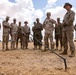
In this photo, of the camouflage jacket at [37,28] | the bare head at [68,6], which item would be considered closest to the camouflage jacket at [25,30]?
the camouflage jacket at [37,28]

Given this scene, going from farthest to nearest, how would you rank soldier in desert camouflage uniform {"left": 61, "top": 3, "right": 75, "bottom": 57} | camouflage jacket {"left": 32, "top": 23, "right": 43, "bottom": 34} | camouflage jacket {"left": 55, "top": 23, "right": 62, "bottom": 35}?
camouflage jacket {"left": 32, "top": 23, "right": 43, "bottom": 34}, camouflage jacket {"left": 55, "top": 23, "right": 62, "bottom": 35}, soldier in desert camouflage uniform {"left": 61, "top": 3, "right": 75, "bottom": 57}

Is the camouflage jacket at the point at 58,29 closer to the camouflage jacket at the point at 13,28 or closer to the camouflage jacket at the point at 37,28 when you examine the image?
the camouflage jacket at the point at 37,28

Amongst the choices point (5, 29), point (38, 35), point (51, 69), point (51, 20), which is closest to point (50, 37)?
point (51, 20)

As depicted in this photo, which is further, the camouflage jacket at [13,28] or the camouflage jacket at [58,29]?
the camouflage jacket at [13,28]

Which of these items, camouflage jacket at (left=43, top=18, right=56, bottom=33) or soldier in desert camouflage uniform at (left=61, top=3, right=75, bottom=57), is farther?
camouflage jacket at (left=43, top=18, right=56, bottom=33)

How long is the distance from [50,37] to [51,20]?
90cm

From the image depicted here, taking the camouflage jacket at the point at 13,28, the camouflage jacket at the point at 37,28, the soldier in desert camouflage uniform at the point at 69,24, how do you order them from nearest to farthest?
the soldier in desert camouflage uniform at the point at 69,24
the camouflage jacket at the point at 37,28
the camouflage jacket at the point at 13,28

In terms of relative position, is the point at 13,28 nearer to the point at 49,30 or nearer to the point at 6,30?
the point at 6,30

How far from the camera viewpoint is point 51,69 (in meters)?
6.57

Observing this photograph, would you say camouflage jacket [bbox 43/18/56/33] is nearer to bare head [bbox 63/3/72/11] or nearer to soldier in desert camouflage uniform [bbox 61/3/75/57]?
soldier in desert camouflage uniform [bbox 61/3/75/57]

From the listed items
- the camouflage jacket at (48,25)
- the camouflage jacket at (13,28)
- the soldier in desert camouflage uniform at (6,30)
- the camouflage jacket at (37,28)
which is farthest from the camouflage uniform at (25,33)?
the camouflage jacket at (48,25)

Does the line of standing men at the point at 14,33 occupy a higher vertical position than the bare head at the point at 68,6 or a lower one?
lower

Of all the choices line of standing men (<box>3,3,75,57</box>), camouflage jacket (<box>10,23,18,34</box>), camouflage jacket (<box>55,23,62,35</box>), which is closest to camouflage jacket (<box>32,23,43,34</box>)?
line of standing men (<box>3,3,75,57</box>)

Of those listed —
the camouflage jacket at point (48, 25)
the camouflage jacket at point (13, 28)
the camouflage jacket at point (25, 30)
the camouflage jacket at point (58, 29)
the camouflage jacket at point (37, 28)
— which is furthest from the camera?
the camouflage jacket at point (25, 30)
